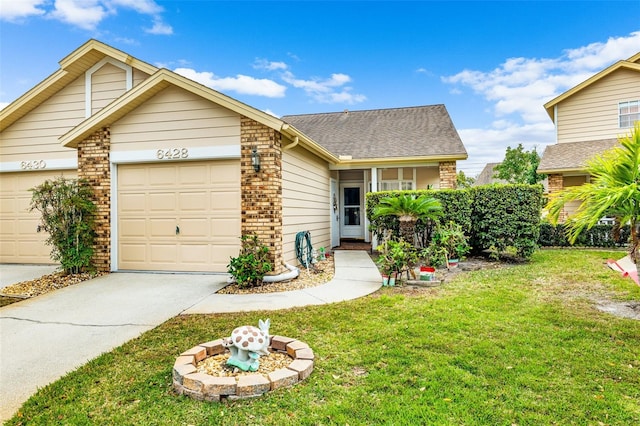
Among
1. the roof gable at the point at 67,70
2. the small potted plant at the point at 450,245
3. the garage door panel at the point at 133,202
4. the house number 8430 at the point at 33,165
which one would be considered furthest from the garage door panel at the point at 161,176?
Answer: the small potted plant at the point at 450,245

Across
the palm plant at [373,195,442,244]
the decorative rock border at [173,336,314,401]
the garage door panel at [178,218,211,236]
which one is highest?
the palm plant at [373,195,442,244]

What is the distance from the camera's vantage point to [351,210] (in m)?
13.9

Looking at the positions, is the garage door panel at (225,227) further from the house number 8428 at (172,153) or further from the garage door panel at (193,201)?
the house number 8428 at (172,153)

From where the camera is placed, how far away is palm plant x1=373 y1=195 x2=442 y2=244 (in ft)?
26.7

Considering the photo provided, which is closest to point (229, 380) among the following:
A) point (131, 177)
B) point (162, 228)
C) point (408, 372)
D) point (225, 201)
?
point (408, 372)

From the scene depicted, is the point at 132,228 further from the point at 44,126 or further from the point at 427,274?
the point at 427,274

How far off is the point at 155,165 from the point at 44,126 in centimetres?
418

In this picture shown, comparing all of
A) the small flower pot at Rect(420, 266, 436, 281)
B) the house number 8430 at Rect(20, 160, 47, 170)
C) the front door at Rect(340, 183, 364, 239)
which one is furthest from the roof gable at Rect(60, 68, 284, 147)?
the front door at Rect(340, 183, 364, 239)

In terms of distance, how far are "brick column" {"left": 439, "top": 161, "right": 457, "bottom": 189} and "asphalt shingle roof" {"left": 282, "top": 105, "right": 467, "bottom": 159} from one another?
17.3 inches

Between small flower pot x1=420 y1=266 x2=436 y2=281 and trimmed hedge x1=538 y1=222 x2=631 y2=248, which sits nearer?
small flower pot x1=420 y1=266 x2=436 y2=281

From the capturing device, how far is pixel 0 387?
299 centimetres

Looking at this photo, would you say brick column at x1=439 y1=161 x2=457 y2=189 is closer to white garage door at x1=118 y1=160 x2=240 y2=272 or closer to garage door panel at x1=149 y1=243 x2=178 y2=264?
white garage door at x1=118 y1=160 x2=240 y2=272

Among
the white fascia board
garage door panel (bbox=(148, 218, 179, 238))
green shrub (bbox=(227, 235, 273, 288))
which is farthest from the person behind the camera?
garage door panel (bbox=(148, 218, 179, 238))

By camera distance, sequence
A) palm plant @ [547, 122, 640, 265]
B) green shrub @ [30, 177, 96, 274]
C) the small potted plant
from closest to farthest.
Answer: palm plant @ [547, 122, 640, 265] → green shrub @ [30, 177, 96, 274] → the small potted plant
